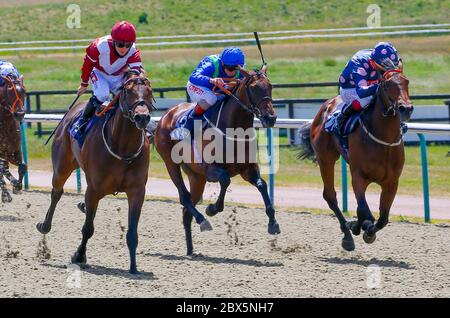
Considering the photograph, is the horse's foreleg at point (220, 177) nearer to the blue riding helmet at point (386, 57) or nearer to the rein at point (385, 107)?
the rein at point (385, 107)

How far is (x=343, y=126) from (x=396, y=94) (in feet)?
3.30

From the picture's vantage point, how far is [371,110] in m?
9.67

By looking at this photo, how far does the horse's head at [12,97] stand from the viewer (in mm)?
12555

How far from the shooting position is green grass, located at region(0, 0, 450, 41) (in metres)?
34.8

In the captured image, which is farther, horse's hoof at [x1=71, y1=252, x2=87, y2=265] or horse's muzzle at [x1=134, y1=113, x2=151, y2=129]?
horse's hoof at [x1=71, y1=252, x2=87, y2=265]

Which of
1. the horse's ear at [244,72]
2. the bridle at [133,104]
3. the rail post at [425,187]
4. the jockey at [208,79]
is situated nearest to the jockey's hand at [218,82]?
the jockey at [208,79]

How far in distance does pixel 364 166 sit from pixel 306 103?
28.7ft

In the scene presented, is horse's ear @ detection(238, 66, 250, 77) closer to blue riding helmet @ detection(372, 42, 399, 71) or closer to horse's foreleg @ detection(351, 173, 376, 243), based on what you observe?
blue riding helmet @ detection(372, 42, 399, 71)

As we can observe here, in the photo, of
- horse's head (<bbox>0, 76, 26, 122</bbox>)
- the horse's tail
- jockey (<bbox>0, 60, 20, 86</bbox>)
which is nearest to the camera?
the horse's tail

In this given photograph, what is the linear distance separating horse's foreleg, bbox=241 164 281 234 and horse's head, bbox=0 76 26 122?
12.2 ft

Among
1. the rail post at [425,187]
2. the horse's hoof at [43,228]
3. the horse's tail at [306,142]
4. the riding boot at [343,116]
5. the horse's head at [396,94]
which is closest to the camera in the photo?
the horse's head at [396,94]

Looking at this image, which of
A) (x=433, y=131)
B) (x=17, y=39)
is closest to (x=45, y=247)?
(x=433, y=131)

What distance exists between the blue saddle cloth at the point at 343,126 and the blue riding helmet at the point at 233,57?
3.35ft

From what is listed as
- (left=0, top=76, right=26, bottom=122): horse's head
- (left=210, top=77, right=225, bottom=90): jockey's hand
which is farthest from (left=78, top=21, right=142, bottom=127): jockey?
(left=0, top=76, right=26, bottom=122): horse's head
